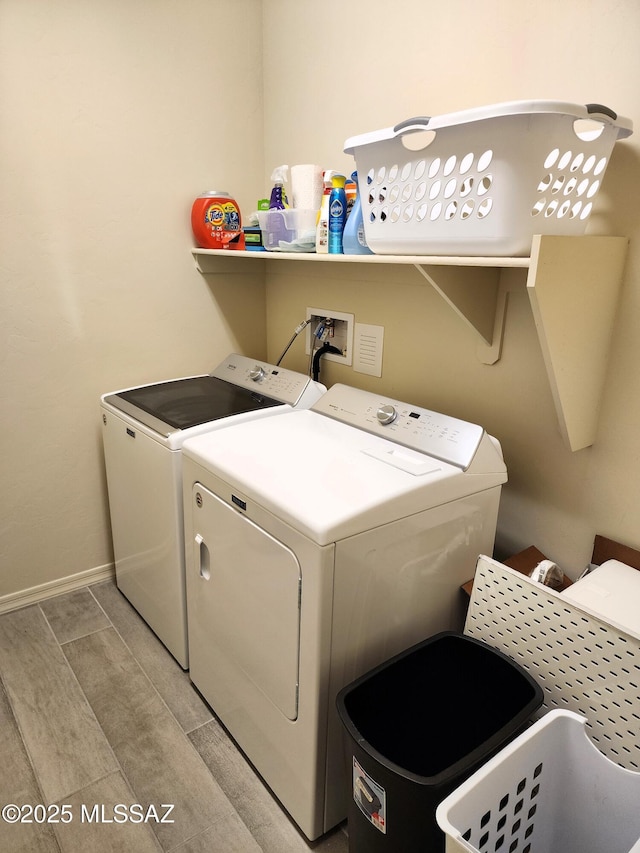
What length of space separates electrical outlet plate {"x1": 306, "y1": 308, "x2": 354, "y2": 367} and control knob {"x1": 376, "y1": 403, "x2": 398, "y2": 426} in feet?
1.61

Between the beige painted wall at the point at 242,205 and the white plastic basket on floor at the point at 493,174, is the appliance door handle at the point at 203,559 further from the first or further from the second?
the white plastic basket on floor at the point at 493,174

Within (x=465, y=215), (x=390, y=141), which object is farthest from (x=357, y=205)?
(x=465, y=215)

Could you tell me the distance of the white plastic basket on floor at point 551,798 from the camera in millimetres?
971

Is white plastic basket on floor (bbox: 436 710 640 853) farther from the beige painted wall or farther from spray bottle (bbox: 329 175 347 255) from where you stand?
spray bottle (bbox: 329 175 347 255)

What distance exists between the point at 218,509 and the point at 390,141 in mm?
990

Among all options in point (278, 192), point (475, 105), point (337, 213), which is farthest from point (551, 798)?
point (278, 192)

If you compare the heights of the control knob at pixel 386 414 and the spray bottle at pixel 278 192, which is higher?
the spray bottle at pixel 278 192

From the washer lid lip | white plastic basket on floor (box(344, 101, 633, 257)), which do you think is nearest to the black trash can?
the washer lid lip

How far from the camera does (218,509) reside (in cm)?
147

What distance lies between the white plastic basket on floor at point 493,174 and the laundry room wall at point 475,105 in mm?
161

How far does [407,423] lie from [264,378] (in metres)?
0.73

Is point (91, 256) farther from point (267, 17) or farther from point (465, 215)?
point (465, 215)

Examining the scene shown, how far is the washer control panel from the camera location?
6.51 ft

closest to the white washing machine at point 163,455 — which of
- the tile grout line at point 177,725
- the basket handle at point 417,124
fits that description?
the tile grout line at point 177,725
